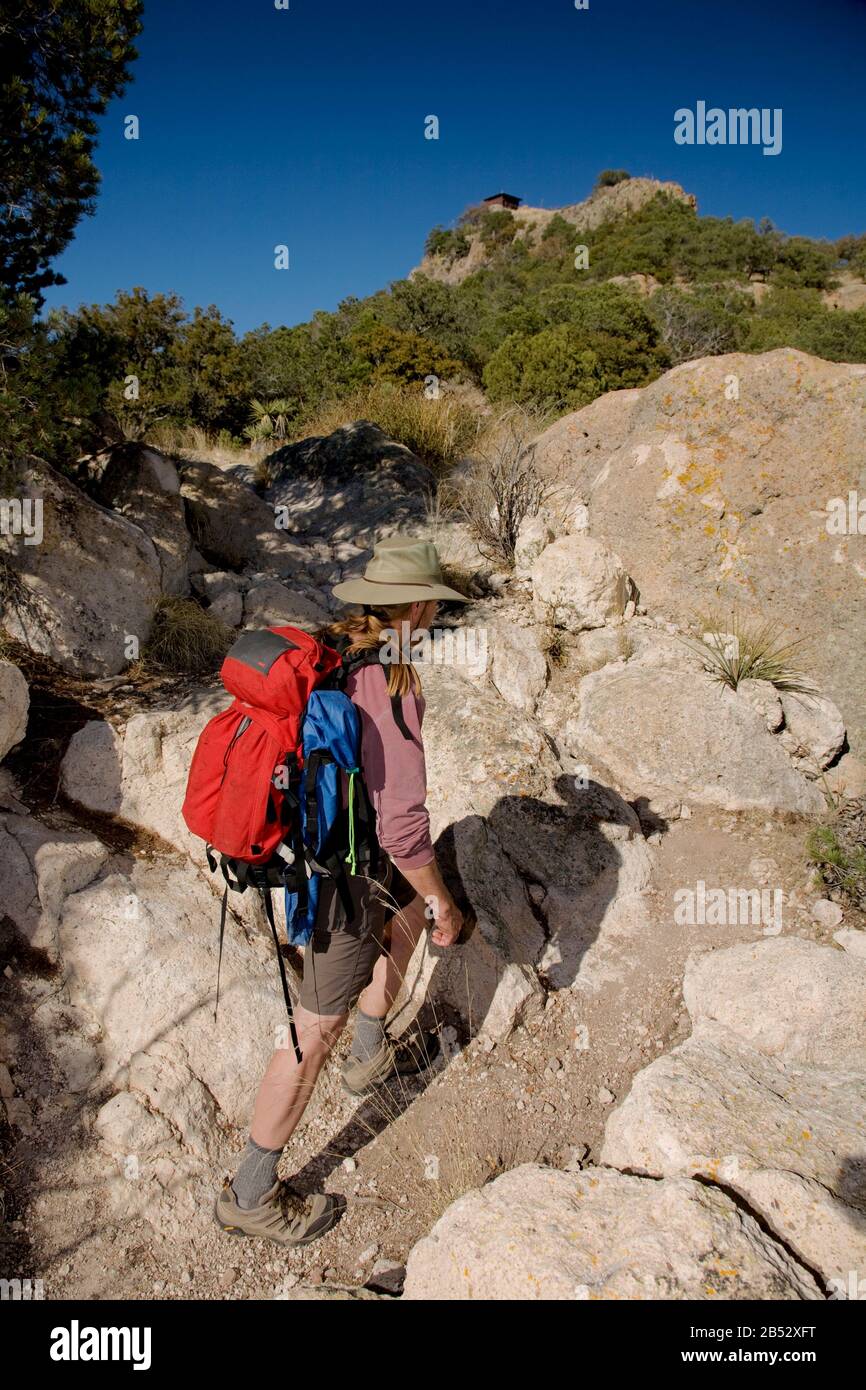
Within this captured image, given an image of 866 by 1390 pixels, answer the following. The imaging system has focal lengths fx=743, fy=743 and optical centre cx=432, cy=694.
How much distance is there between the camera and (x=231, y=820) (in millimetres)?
2104

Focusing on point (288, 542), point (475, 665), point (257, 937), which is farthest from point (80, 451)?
point (257, 937)

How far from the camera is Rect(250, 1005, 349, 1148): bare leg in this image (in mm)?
2291

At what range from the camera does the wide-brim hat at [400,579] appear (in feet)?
7.63

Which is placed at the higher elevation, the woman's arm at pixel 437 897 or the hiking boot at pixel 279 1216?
the woman's arm at pixel 437 897

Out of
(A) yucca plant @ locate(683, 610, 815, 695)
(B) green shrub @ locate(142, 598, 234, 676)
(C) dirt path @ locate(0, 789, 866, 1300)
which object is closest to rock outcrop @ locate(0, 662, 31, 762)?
(C) dirt path @ locate(0, 789, 866, 1300)

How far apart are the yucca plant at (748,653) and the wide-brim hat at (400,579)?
9.34 feet

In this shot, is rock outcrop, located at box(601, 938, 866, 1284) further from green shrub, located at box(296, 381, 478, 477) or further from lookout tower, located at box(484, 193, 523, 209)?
lookout tower, located at box(484, 193, 523, 209)

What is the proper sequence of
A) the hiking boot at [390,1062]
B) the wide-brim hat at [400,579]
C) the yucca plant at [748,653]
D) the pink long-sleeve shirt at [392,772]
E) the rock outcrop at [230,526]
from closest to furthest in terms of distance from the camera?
the pink long-sleeve shirt at [392,772] < the wide-brim hat at [400,579] < the hiking boot at [390,1062] < the yucca plant at [748,653] < the rock outcrop at [230,526]

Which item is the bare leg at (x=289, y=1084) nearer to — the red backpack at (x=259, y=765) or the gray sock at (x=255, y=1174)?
the gray sock at (x=255, y=1174)

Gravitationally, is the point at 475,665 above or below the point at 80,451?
below

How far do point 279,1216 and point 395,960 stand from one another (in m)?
0.88

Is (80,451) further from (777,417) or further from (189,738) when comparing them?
(777,417)

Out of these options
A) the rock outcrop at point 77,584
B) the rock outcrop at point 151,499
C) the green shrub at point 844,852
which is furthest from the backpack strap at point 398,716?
the rock outcrop at point 151,499

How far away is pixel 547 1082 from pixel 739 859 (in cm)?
165
